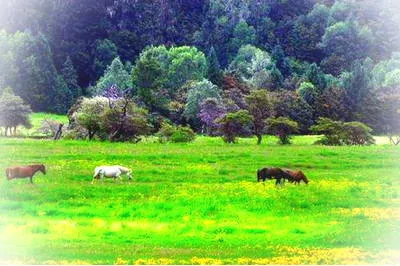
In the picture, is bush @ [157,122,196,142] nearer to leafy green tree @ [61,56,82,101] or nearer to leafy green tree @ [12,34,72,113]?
leafy green tree @ [12,34,72,113]

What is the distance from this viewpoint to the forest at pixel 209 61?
90.4 m

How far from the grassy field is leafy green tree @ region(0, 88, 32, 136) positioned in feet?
115

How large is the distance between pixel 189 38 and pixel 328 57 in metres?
34.3

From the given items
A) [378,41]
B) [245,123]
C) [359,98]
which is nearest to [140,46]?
[378,41]

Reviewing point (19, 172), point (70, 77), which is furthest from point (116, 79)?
point (19, 172)

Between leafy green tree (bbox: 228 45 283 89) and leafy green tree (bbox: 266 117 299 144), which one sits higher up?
leafy green tree (bbox: 228 45 283 89)

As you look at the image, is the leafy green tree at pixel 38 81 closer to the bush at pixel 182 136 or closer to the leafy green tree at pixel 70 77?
the leafy green tree at pixel 70 77

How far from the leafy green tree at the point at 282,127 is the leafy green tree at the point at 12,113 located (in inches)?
1014

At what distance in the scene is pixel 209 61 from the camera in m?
130

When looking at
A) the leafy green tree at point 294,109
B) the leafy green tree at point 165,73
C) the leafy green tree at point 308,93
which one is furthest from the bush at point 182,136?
the leafy green tree at point 308,93

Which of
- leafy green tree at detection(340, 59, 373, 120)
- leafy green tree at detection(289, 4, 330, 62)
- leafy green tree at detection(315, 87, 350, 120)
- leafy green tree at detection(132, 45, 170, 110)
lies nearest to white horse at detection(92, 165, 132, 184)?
leafy green tree at detection(132, 45, 170, 110)

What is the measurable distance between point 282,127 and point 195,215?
42.7 metres

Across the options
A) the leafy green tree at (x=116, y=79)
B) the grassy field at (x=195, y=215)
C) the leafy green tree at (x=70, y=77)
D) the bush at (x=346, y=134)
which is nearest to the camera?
Result: the grassy field at (x=195, y=215)

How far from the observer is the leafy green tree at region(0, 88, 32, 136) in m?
76.4
